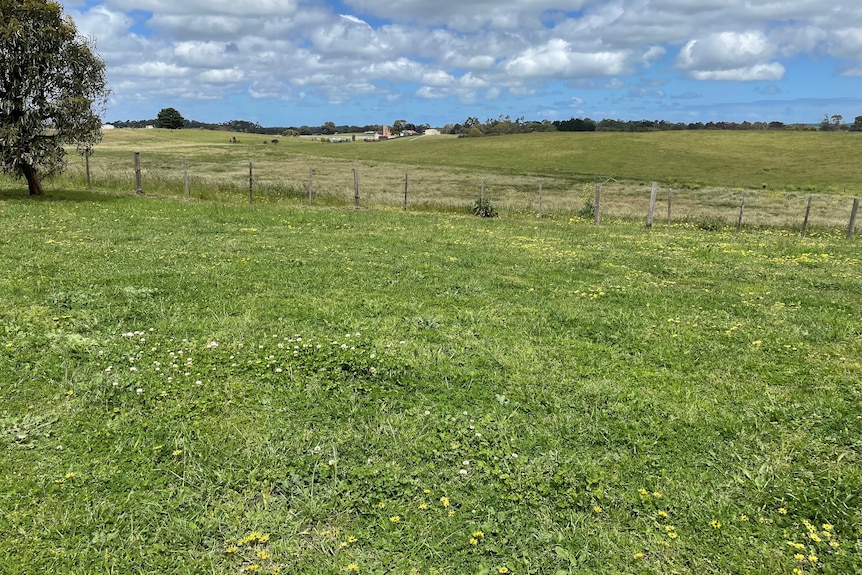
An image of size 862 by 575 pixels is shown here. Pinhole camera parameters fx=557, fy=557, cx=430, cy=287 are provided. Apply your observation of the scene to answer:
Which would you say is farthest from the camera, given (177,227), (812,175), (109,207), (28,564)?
(812,175)

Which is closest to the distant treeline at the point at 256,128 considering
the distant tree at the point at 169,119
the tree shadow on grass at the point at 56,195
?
the distant tree at the point at 169,119

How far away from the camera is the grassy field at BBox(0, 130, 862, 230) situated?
92.9ft

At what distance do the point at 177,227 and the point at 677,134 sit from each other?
9464 centimetres

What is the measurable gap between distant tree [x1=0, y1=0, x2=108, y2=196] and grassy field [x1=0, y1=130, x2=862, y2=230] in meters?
5.07

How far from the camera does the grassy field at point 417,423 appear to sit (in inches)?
156

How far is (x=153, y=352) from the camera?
22.0 ft

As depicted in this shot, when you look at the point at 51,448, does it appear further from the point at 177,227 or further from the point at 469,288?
the point at 177,227

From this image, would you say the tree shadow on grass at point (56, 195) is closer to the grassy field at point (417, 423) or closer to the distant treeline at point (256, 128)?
the grassy field at point (417, 423)

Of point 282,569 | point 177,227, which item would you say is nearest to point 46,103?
point 177,227

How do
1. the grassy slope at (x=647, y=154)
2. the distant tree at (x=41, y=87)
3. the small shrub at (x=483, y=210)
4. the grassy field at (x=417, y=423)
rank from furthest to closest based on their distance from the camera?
1. the grassy slope at (x=647, y=154)
2. the small shrub at (x=483, y=210)
3. the distant tree at (x=41, y=87)
4. the grassy field at (x=417, y=423)

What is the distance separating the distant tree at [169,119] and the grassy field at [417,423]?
14127 cm

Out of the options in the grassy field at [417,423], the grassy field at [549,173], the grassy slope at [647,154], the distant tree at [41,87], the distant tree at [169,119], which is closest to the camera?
the grassy field at [417,423]

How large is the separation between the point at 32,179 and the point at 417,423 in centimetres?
2090

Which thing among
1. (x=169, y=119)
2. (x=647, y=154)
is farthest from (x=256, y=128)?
(x=647, y=154)
